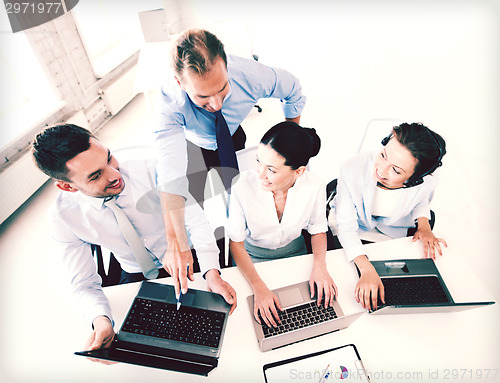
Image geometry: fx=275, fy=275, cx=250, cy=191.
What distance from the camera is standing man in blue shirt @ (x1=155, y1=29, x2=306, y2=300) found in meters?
1.12

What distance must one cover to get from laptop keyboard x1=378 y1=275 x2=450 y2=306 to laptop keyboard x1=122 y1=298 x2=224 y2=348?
2.07 feet

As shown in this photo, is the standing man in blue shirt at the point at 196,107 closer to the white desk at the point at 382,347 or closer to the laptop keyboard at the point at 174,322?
the laptop keyboard at the point at 174,322

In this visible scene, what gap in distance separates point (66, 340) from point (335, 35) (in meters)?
4.47

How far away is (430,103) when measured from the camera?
3291 mm

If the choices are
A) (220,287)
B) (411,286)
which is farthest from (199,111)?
(411,286)

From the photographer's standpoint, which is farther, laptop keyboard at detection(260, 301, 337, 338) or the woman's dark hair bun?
the woman's dark hair bun

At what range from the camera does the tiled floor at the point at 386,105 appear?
216 centimetres

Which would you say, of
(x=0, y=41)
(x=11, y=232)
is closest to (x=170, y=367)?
(x=11, y=232)

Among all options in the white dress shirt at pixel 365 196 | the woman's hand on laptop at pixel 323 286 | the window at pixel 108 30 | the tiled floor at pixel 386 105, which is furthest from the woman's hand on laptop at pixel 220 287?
the window at pixel 108 30

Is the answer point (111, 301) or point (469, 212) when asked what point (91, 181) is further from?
point (469, 212)

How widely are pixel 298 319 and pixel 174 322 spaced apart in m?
0.44
